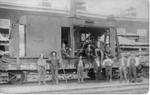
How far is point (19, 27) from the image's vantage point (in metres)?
11.0

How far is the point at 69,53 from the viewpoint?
11422 mm

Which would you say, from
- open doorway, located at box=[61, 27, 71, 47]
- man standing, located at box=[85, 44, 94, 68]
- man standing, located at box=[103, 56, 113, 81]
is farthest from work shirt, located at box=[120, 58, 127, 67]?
open doorway, located at box=[61, 27, 71, 47]

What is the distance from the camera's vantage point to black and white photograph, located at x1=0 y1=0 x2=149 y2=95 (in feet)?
34.1

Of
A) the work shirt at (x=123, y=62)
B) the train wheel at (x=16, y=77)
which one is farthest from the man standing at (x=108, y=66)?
the train wheel at (x=16, y=77)

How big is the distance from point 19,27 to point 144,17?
5.55 m

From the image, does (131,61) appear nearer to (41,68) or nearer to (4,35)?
(41,68)

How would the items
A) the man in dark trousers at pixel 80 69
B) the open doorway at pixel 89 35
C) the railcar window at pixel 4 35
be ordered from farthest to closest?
the open doorway at pixel 89 35 → the man in dark trousers at pixel 80 69 → the railcar window at pixel 4 35

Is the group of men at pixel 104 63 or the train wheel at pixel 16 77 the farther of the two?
the group of men at pixel 104 63

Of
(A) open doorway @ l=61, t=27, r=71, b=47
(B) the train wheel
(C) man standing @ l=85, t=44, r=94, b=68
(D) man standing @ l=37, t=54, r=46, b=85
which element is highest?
(A) open doorway @ l=61, t=27, r=71, b=47

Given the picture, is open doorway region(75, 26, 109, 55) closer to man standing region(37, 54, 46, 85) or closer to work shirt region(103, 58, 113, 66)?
work shirt region(103, 58, 113, 66)

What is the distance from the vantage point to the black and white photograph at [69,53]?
10.4m

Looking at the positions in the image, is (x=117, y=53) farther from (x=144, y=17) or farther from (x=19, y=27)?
(x=19, y=27)

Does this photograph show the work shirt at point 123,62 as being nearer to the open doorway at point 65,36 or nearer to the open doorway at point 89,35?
the open doorway at point 89,35

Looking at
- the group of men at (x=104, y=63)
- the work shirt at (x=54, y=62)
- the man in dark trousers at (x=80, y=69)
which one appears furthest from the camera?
the group of men at (x=104, y=63)
